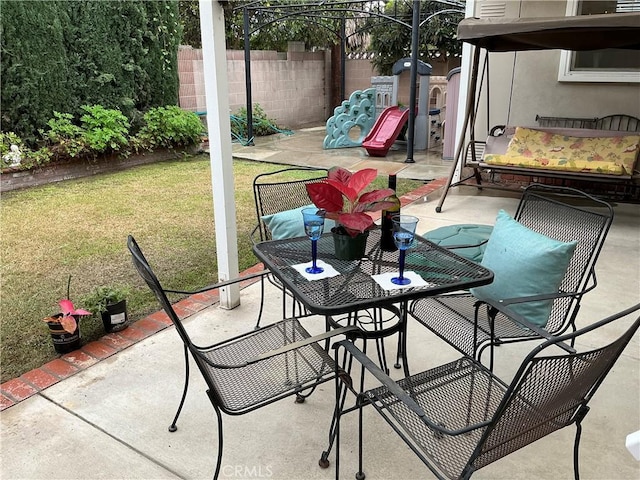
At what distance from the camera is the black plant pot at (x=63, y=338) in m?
2.56

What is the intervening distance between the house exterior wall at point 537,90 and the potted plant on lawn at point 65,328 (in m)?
4.78

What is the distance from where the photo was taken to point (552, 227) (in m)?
2.53

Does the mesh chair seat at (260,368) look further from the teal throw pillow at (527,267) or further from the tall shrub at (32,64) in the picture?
the tall shrub at (32,64)

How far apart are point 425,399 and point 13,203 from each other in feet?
17.1

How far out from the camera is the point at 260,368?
6.23 ft

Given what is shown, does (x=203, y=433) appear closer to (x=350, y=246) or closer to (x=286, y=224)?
(x=350, y=246)

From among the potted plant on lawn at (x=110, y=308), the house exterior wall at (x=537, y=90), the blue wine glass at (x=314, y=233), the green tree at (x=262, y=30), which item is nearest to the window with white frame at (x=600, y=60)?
the house exterior wall at (x=537, y=90)

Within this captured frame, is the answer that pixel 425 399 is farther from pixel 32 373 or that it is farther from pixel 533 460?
pixel 32 373

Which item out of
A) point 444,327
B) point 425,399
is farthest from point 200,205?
point 425,399

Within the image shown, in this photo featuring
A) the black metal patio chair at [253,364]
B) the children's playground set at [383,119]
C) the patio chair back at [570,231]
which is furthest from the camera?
the children's playground set at [383,119]

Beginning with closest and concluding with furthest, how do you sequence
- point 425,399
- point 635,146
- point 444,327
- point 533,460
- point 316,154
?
point 425,399 < point 533,460 < point 444,327 < point 635,146 < point 316,154

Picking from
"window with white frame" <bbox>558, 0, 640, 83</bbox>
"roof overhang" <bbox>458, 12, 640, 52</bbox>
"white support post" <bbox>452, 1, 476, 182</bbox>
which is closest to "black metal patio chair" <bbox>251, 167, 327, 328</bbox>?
"roof overhang" <bbox>458, 12, 640, 52</bbox>

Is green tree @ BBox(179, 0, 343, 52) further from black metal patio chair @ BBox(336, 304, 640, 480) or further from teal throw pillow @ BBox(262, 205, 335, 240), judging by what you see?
black metal patio chair @ BBox(336, 304, 640, 480)

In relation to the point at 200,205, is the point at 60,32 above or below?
above
